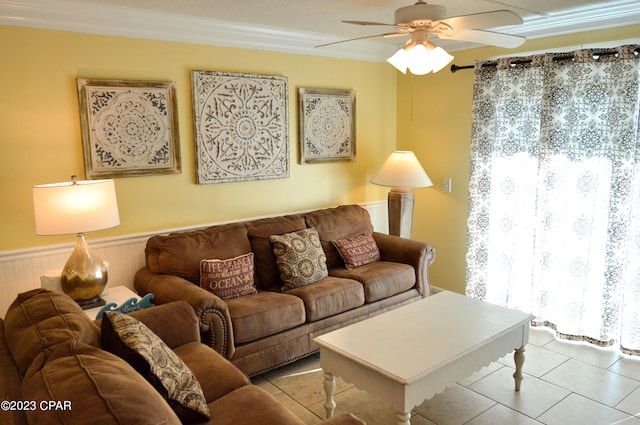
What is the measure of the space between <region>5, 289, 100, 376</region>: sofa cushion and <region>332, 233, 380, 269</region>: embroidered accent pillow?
88.0 inches

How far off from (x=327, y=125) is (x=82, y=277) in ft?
8.10

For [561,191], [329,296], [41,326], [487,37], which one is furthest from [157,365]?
[561,191]

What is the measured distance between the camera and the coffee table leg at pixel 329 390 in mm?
2604

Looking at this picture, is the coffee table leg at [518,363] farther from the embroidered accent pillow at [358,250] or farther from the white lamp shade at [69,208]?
the white lamp shade at [69,208]

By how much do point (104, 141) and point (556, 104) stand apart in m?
3.24

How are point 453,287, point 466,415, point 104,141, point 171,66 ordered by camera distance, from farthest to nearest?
point 453,287 → point 171,66 → point 104,141 → point 466,415

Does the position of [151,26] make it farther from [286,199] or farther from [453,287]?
[453,287]

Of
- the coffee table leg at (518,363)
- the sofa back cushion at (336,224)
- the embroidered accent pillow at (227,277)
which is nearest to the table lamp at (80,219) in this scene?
the embroidered accent pillow at (227,277)

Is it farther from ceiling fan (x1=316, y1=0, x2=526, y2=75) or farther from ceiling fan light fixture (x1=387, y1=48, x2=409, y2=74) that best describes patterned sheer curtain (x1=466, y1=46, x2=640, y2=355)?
ceiling fan light fixture (x1=387, y1=48, x2=409, y2=74)

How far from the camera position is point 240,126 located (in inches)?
149

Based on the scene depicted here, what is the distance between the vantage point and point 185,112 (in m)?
3.53

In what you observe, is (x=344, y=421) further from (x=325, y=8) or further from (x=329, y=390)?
(x=325, y=8)

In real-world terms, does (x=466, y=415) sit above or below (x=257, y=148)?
below

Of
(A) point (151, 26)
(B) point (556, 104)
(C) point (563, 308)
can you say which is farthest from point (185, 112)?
(C) point (563, 308)
